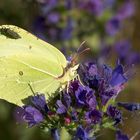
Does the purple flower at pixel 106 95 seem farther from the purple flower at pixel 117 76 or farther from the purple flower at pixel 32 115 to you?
the purple flower at pixel 32 115

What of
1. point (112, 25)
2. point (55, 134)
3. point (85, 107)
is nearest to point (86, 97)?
point (85, 107)

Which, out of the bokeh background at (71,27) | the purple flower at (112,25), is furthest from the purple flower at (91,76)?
the purple flower at (112,25)

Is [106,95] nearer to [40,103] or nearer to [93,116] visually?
[93,116]

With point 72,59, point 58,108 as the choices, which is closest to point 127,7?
point 72,59

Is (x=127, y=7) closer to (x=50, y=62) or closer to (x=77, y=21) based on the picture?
(x=77, y=21)

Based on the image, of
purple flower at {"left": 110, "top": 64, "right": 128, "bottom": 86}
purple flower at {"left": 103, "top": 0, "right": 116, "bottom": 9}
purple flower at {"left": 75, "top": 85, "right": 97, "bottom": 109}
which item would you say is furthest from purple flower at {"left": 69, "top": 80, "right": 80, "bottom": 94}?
purple flower at {"left": 103, "top": 0, "right": 116, "bottom": 9}

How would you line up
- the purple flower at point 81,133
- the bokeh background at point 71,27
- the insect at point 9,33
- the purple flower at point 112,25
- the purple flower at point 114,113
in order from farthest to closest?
the purple flower at point 112,25 < the bokeh background at point 71,27 < the insect at point 9,33 < the purple flower at point 114,113 < the purple flower at point 81,133
